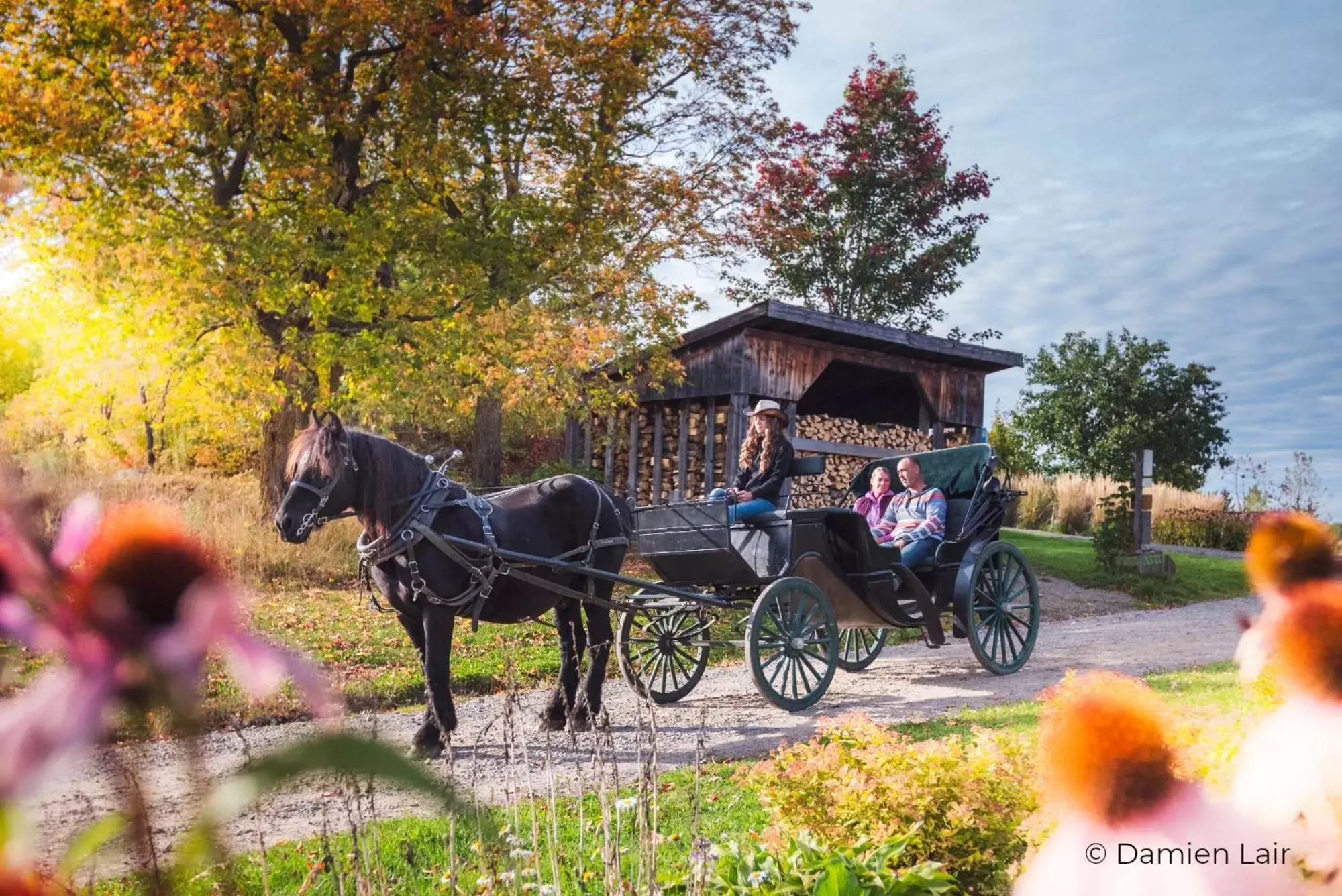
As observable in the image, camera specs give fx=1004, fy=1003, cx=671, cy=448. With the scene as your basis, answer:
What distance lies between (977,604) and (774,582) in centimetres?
247

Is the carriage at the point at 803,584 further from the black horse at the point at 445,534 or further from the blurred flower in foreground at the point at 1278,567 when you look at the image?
the blurred flower in foreground at the point at 1278,567

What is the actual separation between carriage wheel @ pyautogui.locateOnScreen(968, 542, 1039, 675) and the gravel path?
0.19 metres

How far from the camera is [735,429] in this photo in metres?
15.3

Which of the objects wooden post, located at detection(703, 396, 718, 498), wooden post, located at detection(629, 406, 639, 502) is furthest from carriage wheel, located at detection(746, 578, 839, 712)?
wooden post, located at detection(629, 406, 639, 502)

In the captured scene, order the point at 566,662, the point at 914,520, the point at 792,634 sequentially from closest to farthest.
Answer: the point at 566,662 < the point at 792,634 < the point at 914,520

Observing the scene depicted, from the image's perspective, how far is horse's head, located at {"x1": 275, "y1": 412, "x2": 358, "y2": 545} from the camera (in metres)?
4.93

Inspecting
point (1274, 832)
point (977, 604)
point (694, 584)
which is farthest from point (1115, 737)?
point (977, 604)

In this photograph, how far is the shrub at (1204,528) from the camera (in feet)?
68.7

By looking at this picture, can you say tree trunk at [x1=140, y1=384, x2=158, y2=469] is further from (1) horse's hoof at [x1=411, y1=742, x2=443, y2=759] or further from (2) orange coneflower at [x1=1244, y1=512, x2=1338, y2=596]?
(2) orange coneflower at [x1=1244, y1=512, x2=1338, y2=596]

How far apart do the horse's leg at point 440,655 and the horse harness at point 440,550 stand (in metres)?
0.06

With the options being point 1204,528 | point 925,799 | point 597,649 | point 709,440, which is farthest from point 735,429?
point 925,799

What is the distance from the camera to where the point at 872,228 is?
2550 cm

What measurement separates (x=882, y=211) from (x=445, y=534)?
72.4 feet

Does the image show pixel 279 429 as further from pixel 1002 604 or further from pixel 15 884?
pixel 15 884
